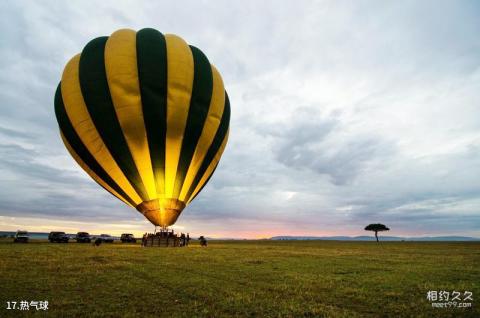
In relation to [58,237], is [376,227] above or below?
above

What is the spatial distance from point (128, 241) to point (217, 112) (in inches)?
1555

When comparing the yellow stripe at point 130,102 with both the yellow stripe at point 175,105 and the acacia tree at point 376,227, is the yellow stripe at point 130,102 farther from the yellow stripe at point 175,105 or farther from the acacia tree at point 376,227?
the acacia tree at point 376,227

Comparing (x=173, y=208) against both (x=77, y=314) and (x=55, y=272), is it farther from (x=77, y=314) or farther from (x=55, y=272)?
(x=77, y=314)

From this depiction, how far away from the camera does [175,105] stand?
85.9ft

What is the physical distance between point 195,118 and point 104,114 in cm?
701

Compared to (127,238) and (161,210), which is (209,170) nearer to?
(161,210)

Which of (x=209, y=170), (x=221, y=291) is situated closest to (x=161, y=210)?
(x=209, y=170)

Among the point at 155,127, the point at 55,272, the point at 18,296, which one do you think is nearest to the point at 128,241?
the point at 155,127

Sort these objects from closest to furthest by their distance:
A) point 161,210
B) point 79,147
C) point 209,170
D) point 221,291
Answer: point 221,291 < point 161,210 < point 79,147 < point 209,170

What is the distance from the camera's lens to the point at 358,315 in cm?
752

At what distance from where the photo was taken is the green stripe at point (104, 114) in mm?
25750

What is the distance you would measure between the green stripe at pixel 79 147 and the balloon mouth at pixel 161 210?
1.56m

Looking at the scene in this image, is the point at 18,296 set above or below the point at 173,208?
below

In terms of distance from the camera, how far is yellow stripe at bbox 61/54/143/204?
26.5 m
